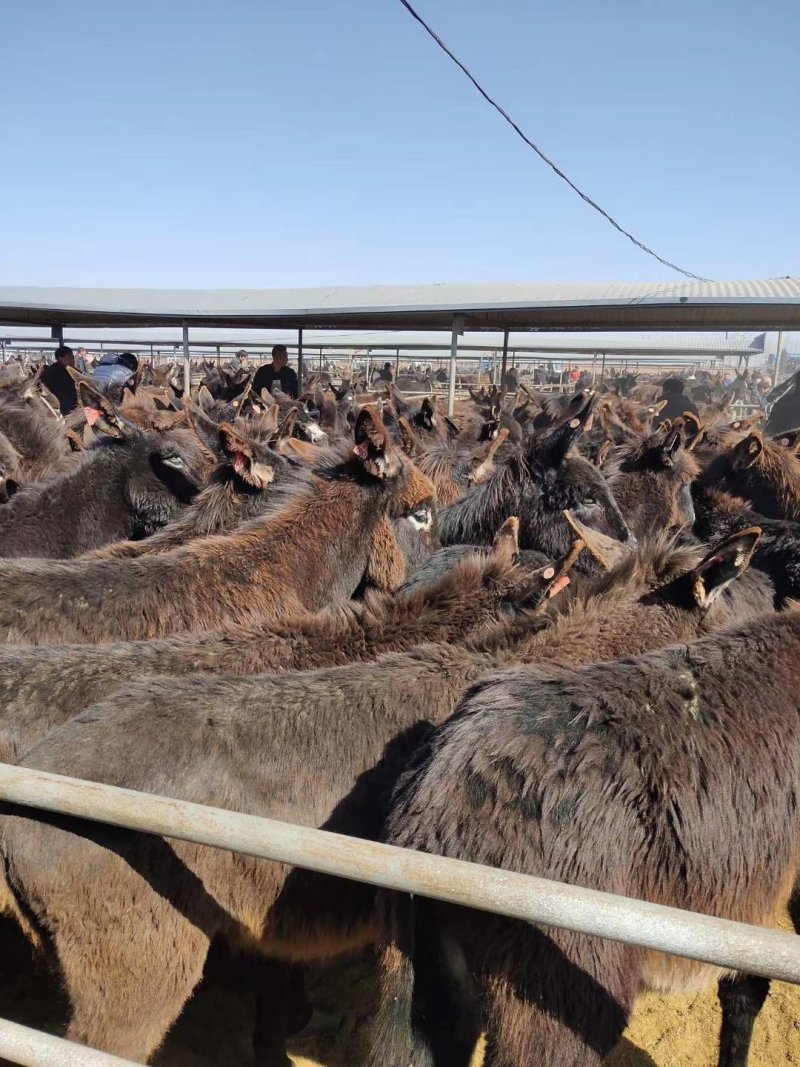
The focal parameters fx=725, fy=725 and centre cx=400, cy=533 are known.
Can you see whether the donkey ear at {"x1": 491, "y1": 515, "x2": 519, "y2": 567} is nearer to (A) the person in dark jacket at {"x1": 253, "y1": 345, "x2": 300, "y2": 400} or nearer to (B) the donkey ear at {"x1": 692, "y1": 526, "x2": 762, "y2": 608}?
(B) the donkey ear at {"x1": 692, "y1": 526, "x2": 762, "y2": 608}

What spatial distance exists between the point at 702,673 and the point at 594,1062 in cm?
108

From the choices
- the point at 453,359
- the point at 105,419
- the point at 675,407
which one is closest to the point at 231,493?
the point at 105,419

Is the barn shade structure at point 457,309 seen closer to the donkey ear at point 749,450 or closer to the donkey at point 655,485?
the donkey ear at point 749,450

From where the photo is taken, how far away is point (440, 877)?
1.35m

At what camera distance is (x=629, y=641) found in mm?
2729

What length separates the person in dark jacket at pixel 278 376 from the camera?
1491cm

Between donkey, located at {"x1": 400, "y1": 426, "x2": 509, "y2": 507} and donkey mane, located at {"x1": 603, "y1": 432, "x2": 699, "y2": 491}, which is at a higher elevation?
donkey mane, located at {"x1": 603, "y1": 432, "x2": 699, "y2": 491}

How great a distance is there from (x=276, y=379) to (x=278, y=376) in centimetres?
45

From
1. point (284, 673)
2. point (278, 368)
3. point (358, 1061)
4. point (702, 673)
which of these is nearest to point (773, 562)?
point (702, 673)

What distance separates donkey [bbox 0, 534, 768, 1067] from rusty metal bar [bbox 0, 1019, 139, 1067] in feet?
1.91

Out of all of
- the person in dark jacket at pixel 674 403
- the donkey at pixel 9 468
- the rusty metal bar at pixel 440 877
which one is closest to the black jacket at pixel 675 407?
the person in dark jacket at pixel 674 403

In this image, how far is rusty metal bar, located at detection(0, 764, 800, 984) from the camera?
121 cm

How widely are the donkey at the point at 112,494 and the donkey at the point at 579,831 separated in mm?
4058

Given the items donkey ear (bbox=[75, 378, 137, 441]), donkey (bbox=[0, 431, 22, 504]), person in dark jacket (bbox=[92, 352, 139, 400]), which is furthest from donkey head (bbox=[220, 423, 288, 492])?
person in dark jacket (bbox=[92, 352, 139, 400])
